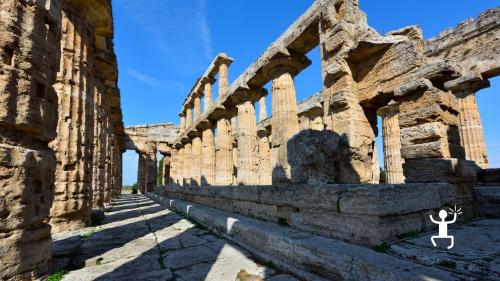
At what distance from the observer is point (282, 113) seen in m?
8.40

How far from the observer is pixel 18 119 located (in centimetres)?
253

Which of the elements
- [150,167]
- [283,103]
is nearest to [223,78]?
[283,103]

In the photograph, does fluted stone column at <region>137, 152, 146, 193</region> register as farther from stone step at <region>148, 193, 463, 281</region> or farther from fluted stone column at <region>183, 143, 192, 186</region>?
stone step at <region>148, 193, 463, 281</region>

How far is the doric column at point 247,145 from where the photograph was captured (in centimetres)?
1045

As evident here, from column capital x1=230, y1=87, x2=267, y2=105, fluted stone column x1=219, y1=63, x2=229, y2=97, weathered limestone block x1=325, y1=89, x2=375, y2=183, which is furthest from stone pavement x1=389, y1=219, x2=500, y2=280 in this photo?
fluted stone column x1=219, y1=63, x2=229, y2=97

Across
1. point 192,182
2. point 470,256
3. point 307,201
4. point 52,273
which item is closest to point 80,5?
point 52,273

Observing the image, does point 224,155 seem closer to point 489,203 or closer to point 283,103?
point 283,103

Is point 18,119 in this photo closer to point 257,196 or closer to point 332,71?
point 257,196

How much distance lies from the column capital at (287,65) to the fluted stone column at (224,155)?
524 centimetres

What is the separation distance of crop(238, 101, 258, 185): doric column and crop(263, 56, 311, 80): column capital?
242 centimetres

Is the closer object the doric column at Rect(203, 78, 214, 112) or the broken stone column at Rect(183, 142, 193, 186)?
the doric column at Rect(203, 78, 214, 112)

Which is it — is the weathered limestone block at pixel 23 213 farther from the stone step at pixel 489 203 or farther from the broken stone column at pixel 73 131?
the stone step at pixel 489 203

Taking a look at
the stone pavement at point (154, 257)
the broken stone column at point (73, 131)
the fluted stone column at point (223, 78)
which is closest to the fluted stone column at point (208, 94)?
the fluted stone column at point (223, 78)

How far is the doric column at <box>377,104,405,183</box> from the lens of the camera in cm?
1073
